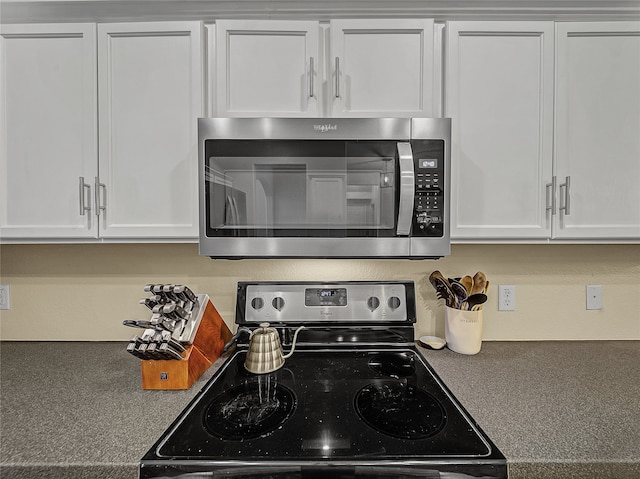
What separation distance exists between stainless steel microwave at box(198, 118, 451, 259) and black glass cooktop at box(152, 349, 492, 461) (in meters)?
0.41

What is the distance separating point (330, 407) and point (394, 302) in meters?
0.55

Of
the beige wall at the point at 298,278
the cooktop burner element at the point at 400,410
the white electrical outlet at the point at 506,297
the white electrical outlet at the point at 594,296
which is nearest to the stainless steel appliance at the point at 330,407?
the cooktop burner element at the point at 400,410

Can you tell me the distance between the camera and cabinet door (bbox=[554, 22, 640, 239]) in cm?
114

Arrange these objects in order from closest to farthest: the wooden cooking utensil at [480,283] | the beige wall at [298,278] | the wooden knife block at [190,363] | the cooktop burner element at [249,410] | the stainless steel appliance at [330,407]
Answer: the stainless steel appliance at [330,407] → the cooktop burner element at [249,410] → the wooden knife block at [190,363] → the wooden cooking utensil at [480,283] → the beige wall at [298,278]

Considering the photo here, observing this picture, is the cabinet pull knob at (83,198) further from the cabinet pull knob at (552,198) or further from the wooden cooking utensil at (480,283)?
the cabinet pull knob at (552,198)

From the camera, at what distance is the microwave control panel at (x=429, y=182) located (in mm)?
1069

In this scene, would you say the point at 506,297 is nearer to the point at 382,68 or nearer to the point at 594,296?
the point at 594,296

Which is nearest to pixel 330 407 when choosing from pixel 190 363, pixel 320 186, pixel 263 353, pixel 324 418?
pixel 324 418

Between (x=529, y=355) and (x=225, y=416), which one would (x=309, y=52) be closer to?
(x=225, y=416)

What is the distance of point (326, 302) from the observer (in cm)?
134

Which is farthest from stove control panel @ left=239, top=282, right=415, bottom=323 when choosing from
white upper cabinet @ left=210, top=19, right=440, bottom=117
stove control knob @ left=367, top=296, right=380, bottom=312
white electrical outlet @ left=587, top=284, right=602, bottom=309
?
white electrical outlet @ left=587, top=284, right=602, bottom=309

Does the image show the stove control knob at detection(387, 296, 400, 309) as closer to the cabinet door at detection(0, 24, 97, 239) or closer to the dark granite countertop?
the dark granite countertop

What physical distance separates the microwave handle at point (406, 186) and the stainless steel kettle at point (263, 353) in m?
0.57

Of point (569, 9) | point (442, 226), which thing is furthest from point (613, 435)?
point (569, 9)
